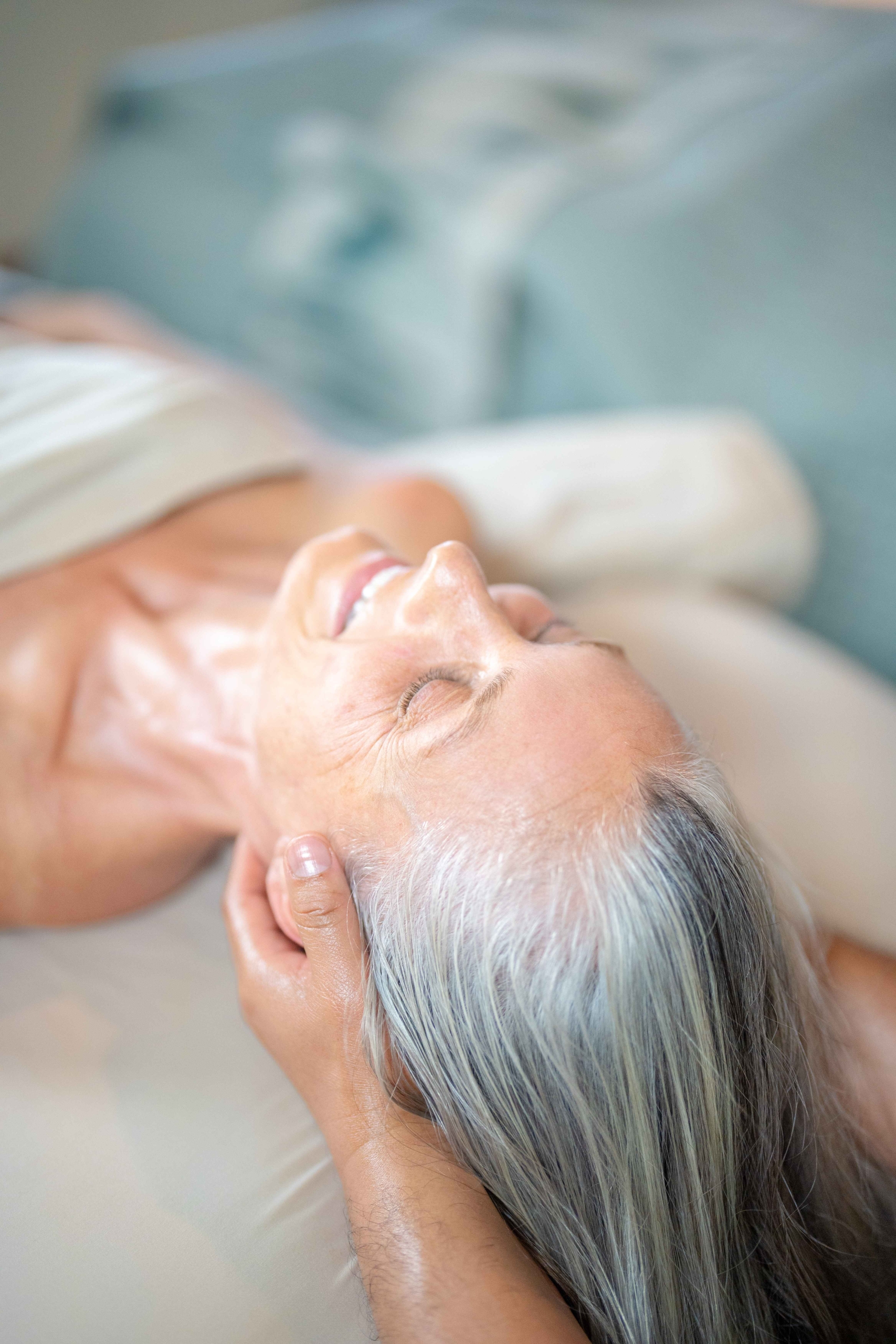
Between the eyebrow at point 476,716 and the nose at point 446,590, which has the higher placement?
the nose at point 446,590

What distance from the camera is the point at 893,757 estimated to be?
1.31m

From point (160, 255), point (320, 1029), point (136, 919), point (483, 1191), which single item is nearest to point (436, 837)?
point (320, 1029)

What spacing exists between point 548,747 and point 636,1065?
0.30m

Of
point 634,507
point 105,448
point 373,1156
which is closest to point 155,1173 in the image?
point 373,1156

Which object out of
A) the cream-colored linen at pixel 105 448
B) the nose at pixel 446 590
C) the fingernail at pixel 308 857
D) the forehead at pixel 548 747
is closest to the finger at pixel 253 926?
the fingernail at pixel 308 857

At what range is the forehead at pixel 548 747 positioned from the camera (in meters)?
0.85

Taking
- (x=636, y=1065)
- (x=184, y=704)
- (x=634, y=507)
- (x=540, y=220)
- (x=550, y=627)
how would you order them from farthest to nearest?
1. (x=540, y=220)
2. (x=634, y=507)
3. (x=184, y=704)
4. (x=550, y=627)
5. (x=636, y=1065)

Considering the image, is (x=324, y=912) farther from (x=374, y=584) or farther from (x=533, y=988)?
(x=374, y=584)

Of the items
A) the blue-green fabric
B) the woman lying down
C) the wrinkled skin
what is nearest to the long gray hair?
the woman lying down

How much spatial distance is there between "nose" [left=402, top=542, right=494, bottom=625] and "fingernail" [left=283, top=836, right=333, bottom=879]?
10.2 inches

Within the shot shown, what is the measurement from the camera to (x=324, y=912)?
909 millimetres

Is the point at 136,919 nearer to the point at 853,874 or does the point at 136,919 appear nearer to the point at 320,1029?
the point at 320,1029

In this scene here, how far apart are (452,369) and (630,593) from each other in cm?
80

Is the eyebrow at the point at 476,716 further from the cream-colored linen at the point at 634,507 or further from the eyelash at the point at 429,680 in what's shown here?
the cream-colored linen at the point at 634,507
